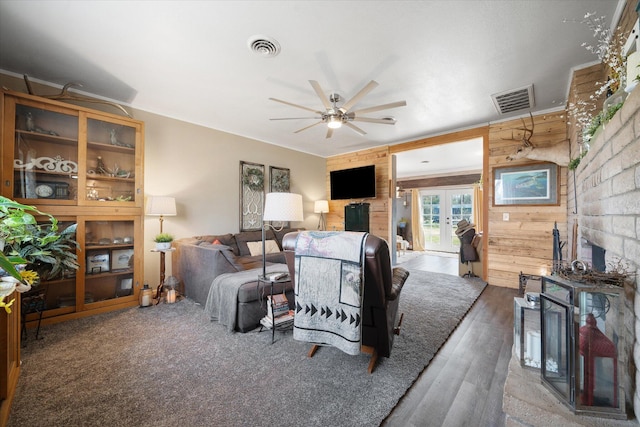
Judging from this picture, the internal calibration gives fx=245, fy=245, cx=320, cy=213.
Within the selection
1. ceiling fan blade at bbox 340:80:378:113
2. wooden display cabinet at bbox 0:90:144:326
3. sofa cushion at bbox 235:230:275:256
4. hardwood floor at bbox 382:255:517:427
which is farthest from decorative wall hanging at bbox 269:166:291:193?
hardwood floor at bbox 382:255:517:427

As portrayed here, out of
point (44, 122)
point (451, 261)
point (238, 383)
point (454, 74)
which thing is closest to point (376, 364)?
point (238, 383)

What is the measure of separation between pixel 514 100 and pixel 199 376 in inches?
174

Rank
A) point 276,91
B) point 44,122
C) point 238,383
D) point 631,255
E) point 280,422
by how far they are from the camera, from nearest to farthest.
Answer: point 631,255, point 280,422, point 238,383, point 44,122, point 276,91

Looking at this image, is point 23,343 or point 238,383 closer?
point 238,383

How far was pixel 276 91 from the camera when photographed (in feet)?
9.64

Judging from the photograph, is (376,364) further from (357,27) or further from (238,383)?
(357,27)

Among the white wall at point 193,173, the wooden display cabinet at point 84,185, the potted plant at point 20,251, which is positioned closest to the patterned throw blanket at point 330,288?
the potted plant at point 20,251

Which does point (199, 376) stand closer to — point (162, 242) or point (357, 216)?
point (162, 242)

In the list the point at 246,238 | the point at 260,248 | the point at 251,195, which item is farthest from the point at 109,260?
the point at 251,195

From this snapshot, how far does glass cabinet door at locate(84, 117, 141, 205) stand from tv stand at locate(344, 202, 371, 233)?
3.94 meters

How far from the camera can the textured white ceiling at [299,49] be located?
1771 mm

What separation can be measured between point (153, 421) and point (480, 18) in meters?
3.38

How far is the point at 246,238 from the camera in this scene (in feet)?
14.0

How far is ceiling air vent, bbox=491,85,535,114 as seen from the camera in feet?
9.51
